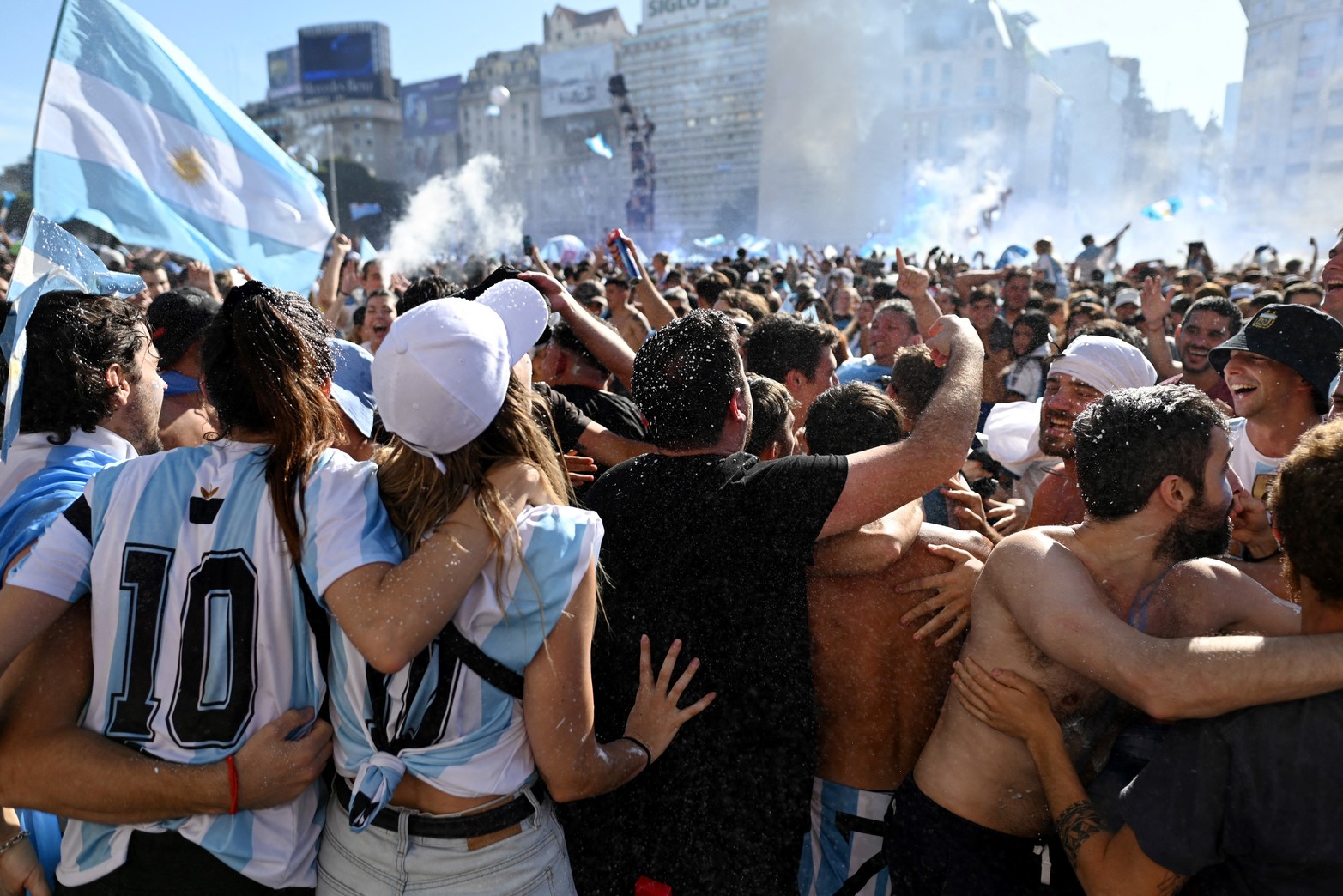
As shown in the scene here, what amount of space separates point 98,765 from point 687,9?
6582 centimetres

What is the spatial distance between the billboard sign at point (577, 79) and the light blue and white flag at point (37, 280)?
68646 mm

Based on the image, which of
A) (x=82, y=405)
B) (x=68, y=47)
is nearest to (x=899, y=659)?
(x=82, y=405)

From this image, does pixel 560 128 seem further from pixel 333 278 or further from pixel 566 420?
pixel 566 420

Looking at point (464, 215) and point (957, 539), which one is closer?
point (957, 539)

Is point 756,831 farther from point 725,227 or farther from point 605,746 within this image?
point 725,227

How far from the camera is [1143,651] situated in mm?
1642

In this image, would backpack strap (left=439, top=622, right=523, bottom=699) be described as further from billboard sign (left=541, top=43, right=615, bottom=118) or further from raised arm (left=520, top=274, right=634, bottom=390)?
billboard sign (left=541, top=43, right=615, bottom=118)

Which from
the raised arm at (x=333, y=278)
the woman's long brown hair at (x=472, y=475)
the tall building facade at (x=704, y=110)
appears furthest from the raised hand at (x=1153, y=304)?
the tall building facade at (x=704, y=110)

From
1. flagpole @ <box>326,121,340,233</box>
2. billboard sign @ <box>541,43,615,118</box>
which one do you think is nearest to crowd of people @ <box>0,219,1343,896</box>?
flagpole @ <box>326,121,340,233</box>

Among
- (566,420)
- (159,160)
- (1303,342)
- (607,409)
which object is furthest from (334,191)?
(1303,342)

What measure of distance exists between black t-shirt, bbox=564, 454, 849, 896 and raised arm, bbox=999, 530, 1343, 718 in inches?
19.4

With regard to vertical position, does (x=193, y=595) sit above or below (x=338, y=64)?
below

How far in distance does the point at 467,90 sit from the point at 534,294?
88.0 metres

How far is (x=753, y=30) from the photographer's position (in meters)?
55.1
